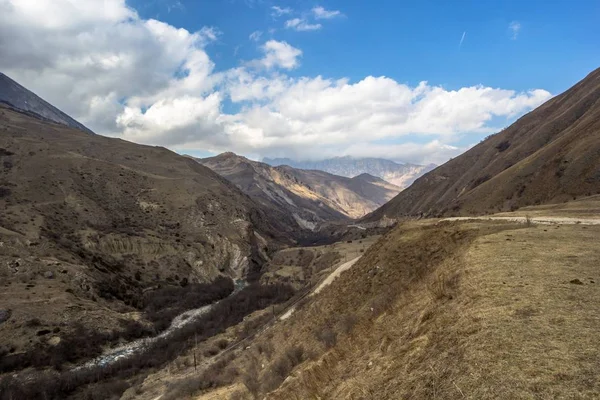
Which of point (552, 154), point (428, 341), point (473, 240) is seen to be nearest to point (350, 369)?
point (428, 341)

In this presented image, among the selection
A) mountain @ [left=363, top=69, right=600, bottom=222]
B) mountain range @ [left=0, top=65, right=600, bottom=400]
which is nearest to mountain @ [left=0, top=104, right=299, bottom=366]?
mountain range @ [left=0, top=65, right=600, bottom=400]

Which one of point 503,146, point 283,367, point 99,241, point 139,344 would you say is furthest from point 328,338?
point 503,146

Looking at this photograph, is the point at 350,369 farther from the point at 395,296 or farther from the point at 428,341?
the point at 395,296

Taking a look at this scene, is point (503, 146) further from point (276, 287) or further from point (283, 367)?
point (283, 367)

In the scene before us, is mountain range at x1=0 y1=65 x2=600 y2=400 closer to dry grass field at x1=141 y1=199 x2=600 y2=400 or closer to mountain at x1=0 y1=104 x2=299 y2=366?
dry grass field at x1=141 y1=199 x2=600 y2=400

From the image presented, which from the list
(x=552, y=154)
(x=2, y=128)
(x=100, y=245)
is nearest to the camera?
(x=552, y=154)

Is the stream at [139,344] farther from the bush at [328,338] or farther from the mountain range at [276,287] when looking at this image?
the bush at [328,338]

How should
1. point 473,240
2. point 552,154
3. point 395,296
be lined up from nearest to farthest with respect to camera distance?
point 395,296
point 473,240
point 552,154
